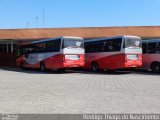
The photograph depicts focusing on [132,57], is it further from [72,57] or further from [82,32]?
[82,32]

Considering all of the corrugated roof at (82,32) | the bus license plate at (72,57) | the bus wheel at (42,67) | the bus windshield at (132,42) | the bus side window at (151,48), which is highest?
the corrugated roof at (82,32)

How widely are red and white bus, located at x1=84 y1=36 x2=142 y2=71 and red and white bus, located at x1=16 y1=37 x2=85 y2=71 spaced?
145 centimetres

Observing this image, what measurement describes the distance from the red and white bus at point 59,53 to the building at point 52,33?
5.65 m

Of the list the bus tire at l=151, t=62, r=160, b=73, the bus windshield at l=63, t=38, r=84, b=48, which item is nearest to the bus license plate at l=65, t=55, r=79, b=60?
the bus windshield at l=63, t=38, r=84, b=48

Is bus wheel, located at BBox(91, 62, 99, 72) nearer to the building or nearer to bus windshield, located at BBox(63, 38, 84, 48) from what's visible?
bus windshield, located at BBox(63, 38, 84, 48)

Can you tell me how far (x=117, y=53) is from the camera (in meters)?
26.1

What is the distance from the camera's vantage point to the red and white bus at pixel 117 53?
2569 centimetres

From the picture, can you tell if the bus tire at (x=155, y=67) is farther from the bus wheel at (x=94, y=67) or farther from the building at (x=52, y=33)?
the building at (x=52, y=33)

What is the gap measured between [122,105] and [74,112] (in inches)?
68.0

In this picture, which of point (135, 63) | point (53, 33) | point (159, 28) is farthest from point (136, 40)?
point (53, 33)

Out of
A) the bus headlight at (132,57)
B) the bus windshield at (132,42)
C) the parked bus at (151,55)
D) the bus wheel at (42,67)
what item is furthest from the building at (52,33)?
the bus headlight at (132,57)

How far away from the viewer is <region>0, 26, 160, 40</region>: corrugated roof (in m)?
33.3

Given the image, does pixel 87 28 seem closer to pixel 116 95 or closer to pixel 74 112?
pixel 116 95

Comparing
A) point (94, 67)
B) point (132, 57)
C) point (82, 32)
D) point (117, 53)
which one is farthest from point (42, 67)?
point (132, 57)
